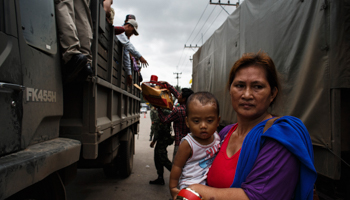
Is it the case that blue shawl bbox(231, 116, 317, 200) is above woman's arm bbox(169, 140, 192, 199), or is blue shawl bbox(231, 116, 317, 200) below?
above

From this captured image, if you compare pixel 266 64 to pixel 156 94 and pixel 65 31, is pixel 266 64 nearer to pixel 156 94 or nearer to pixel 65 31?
pixel 65 31

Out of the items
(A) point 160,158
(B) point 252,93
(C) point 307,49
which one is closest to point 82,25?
(B) point 252,93

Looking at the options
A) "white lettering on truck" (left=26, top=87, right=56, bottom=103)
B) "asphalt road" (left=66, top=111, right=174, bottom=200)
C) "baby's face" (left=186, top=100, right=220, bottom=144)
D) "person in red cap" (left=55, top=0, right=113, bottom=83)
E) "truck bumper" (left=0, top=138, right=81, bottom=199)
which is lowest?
"asphalt road" (left=66, top=111, right=174, bottom=200)

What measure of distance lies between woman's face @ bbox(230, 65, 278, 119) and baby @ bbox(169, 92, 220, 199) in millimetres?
271

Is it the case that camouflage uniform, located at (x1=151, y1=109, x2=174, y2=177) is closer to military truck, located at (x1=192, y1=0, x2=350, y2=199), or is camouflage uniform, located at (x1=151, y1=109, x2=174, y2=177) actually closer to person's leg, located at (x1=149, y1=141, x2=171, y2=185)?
person's leg, located at (x1=149, y1=141, x2=171, y2=185)

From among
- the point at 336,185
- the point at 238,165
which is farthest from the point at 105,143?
the point at 336,185

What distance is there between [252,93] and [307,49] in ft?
5.50

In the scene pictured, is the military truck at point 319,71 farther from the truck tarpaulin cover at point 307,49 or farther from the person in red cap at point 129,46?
the person in red cap at point 129,46

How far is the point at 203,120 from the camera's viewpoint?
1.56 m

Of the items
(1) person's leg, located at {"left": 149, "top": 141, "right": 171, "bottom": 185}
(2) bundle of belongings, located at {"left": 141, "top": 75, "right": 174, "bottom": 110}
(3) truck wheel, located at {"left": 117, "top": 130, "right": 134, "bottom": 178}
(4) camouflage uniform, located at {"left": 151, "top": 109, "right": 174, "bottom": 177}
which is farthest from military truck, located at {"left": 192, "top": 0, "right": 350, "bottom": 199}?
(3) truck wheel, located at {"left": 117, "top": 130, "right": 134, "bottom": 178}

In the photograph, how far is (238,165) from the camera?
1.12 meters

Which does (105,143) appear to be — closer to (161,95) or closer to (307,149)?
(161,95)

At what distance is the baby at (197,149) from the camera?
4.90ft

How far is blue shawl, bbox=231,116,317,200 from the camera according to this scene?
3.15 ft
